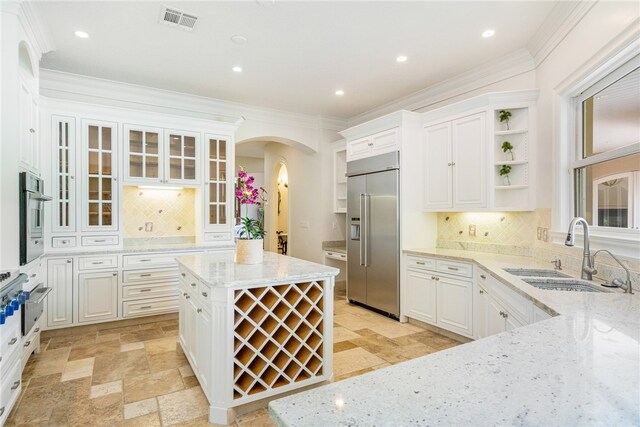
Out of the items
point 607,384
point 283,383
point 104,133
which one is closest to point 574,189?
point 607,384

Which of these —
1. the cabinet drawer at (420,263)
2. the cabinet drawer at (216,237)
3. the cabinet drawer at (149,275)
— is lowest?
the cabinet drawer at (149,275)

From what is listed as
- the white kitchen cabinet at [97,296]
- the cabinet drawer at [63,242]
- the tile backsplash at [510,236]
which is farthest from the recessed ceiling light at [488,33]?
the cabinet drawer at [63,242]

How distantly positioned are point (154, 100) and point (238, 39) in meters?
1.94

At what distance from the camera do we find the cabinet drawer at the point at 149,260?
3.92m

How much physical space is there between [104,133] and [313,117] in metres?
3.06

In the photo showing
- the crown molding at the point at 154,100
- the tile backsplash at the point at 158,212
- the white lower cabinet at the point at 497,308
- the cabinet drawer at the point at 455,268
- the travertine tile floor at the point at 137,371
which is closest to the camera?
the white lower cabinet at the point at 497,308

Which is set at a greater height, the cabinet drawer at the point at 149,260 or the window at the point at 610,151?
the window at the point at 610,151

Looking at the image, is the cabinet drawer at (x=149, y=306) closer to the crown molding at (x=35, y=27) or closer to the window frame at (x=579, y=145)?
the crown molding at (x=35, y=27)

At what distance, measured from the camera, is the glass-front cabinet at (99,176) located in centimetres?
386

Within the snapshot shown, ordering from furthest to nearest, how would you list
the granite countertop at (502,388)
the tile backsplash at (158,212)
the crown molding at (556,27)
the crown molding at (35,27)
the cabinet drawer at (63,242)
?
the tile backsplash at (158,212), the cabinet drawer at (63,242), the crown molding at (35,27), the crown molding at (556,27), the granite countertop at (502,388)

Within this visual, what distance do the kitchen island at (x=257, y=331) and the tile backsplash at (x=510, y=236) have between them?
1832 millimetres

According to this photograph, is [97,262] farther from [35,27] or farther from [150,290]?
[35,27]

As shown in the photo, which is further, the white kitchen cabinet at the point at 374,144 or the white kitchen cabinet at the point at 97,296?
the white kitchen cabinet at the point at 374,144

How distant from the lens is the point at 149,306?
4.01 metres
